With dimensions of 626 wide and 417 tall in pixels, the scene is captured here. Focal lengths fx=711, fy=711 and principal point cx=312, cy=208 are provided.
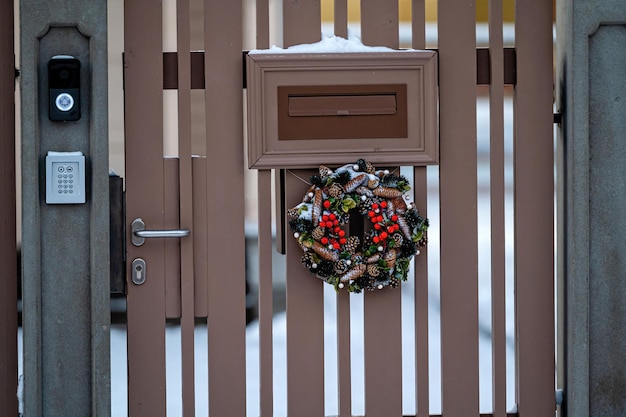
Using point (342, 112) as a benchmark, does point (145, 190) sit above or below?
below

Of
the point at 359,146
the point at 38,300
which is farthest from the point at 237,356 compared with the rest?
the point at 359,146

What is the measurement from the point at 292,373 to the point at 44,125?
49.2 inches

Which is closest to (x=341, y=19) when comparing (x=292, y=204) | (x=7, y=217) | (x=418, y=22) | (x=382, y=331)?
(x=418, y=22)

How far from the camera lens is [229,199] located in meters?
2.60

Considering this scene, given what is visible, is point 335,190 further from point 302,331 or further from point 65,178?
point 65,178

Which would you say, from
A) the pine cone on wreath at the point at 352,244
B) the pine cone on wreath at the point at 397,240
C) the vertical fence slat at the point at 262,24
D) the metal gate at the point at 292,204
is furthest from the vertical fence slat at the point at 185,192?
Result: the pine cone on wreath at the point at 397,240

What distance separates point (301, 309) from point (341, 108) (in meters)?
0.75

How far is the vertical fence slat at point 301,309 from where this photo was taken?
2.60 meters

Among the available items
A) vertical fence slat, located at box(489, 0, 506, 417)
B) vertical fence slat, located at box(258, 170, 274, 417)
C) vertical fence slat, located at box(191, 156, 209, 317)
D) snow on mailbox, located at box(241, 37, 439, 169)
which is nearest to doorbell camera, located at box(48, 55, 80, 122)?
vertical fence slat, located at box(191, 156, 209, 317)

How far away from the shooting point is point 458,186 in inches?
104

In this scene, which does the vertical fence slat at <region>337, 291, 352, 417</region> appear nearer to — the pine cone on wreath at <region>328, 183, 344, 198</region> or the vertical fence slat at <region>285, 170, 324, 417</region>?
the vertical fence slat at <region>285, 170, 324, 417</region>

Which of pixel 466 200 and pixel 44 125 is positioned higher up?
pixel 44 125

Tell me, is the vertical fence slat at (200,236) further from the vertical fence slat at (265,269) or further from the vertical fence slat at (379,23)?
the vertical fence slat at (379,23)

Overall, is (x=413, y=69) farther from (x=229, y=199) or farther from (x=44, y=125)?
(x=44, y=125)
